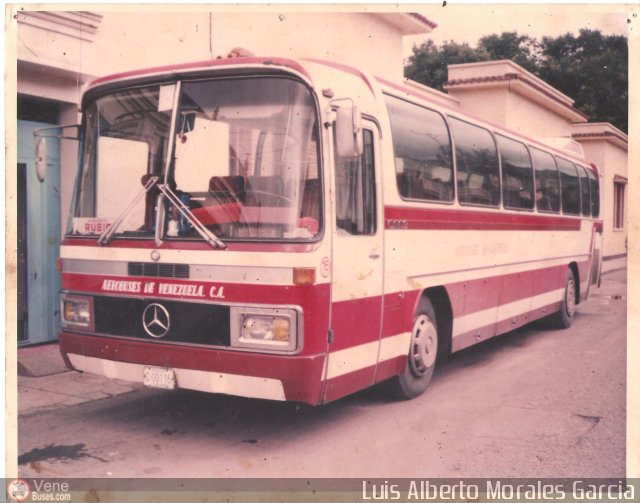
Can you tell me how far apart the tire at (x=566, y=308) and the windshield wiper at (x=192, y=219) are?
772 cm

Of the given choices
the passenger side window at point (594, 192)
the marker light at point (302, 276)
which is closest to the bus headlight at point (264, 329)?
the marker light at point (302, 276)

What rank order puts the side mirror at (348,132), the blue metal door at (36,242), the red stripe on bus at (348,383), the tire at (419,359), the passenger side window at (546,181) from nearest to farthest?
the side mirror at (348,132) < the red stripe on bus at (348,383) < the tire at (419,359) < the blue metal door at (36,242) < the passenger side window at (546,181)

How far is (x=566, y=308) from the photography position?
11.6 metres

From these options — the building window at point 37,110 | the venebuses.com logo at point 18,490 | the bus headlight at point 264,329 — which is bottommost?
the venebuses.com logo at point 18,490

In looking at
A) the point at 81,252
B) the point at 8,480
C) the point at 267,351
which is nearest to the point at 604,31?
the point at 267,351

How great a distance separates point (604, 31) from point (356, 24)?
A: 889cm

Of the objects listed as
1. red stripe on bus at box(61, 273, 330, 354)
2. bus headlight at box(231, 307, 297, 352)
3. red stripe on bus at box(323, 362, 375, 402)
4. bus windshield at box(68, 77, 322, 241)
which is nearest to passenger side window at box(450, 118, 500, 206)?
red stripe on bus at box(323, 362, 375, 402)

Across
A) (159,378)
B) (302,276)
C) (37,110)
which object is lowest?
(159,378)

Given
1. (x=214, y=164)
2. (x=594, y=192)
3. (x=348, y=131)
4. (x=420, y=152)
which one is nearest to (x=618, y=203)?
(x=594, y=192)

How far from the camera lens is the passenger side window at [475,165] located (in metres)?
7.64

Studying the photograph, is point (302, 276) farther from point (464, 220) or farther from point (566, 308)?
point (566, 308)

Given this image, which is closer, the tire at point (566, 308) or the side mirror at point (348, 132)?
the side mirror at point (348, 132)

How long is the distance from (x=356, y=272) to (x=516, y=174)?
448 centimetres

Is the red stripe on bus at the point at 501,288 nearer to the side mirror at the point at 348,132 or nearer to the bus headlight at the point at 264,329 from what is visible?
the side mirror at the point at 348,132
